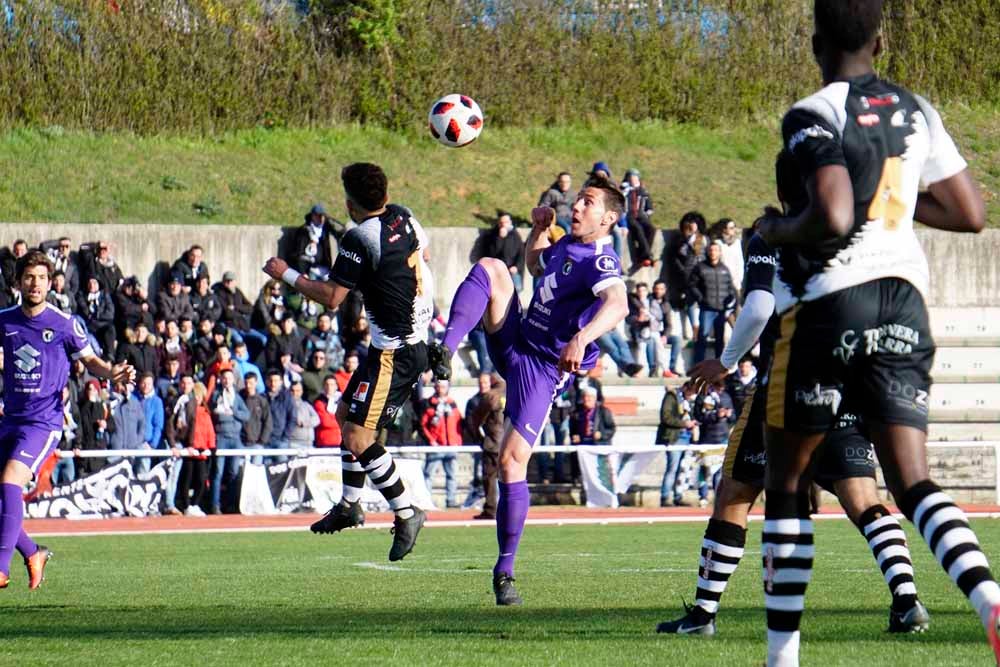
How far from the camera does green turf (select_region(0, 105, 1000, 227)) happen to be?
30734mm

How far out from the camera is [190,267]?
25.4 meters

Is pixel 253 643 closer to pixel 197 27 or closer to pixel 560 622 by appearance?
pixel 560 622

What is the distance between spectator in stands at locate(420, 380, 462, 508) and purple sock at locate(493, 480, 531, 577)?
1370 centimetres

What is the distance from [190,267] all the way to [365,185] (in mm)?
15407

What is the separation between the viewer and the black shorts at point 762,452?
7.29m

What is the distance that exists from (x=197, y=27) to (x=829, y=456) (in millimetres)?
29134

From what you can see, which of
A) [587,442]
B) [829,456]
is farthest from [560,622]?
[587,442]

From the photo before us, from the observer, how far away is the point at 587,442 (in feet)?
78.7

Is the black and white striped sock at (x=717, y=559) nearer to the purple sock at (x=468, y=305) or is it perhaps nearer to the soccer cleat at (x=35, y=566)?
the purple sock at (x=468, y=305)

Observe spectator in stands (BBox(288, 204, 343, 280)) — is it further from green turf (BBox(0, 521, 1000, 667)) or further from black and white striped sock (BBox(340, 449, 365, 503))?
black and white striped sock (BBox(340, 449, 365, 503))

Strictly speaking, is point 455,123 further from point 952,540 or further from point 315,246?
point 315,246

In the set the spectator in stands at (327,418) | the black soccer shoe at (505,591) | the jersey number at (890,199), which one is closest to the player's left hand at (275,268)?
the black soccer shoe at (505,591)

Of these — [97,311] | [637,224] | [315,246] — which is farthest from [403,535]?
[637,224]

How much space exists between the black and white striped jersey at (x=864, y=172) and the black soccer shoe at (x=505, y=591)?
3935 millimetres
